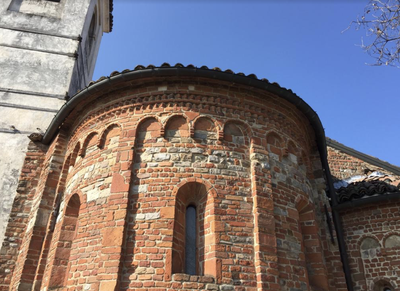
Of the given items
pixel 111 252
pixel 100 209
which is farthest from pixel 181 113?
pixel 111 252

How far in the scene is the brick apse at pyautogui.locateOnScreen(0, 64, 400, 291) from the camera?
16.6ft

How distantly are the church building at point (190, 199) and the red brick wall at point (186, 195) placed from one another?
21mm

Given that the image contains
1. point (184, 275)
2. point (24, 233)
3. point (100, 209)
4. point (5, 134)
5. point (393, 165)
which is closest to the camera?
point (184, 275)

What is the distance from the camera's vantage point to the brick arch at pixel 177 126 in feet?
19.5

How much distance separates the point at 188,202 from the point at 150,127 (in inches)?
60.4

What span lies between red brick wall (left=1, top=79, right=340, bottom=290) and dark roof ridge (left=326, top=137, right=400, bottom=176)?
5697mm

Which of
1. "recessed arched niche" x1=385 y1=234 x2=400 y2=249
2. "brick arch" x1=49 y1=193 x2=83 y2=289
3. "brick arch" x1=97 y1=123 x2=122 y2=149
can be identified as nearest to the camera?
"brick arch" x1=49 y1=193 x2=83 y2=289

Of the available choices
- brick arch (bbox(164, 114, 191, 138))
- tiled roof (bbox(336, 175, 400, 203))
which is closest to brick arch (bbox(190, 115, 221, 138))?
brick arch (bbox(164, 114, 191, 138))

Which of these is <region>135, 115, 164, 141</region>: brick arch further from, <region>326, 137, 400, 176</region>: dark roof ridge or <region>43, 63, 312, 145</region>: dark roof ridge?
<region>326, 137, 400, 176</region>: dark roof ridge

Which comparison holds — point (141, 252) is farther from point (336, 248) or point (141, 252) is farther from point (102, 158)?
point (336, 248)

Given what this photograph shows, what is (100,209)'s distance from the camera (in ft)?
18.5

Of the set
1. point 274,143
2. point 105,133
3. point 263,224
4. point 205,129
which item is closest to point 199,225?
point 263,224

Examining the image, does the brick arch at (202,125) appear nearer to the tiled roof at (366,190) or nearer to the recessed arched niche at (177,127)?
the recessed arched niche at (177,127)

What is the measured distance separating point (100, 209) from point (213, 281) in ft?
7.31
